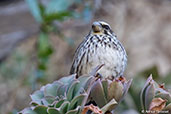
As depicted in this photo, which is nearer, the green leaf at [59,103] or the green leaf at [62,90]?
the green leaf at [59,103]

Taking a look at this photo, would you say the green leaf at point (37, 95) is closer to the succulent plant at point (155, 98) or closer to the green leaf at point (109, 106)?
the green leaf at point (109, 106)

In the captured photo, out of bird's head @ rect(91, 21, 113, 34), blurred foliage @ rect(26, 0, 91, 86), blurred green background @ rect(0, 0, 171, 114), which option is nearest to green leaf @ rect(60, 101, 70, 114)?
bird's head @ rect(91, 21, 113, 34)

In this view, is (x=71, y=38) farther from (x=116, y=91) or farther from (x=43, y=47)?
(x=116, y=91)

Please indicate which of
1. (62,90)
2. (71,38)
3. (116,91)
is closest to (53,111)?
(62,90)

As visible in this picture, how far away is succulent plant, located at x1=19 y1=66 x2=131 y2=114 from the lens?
1609mm

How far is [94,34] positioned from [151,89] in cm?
110

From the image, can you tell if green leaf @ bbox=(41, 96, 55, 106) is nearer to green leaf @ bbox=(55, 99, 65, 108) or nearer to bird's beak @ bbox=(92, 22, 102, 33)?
green leaf @ bbox=(55, 99, 65, 108)

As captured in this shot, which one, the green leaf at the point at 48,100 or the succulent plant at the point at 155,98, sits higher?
the green leaf at the point at 48,100

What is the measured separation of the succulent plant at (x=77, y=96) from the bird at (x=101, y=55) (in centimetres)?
77

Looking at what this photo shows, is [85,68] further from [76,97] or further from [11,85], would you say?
[11,85]

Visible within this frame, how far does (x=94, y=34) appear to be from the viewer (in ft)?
9.07

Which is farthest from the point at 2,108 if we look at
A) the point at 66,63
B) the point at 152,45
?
the point at 152,45

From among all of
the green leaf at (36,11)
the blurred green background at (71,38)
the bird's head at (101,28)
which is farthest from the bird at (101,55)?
the blurred green background at (71,38)

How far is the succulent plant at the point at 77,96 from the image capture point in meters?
1.61
